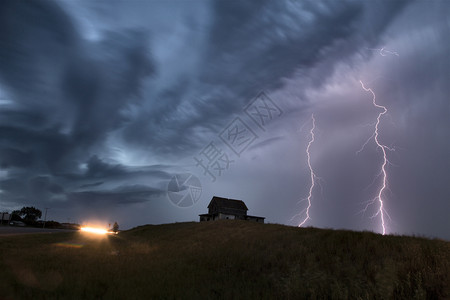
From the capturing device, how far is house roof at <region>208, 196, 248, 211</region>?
55.8m

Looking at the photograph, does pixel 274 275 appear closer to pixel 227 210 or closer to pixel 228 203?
pixel 227 210

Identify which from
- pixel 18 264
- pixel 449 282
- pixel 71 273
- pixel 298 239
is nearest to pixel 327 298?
pixel 449 282

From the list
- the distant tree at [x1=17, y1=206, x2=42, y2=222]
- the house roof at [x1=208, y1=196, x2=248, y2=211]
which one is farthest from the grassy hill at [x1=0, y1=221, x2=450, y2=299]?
the distant tree at [x1=17, y1=206, x2=42, y2=222]

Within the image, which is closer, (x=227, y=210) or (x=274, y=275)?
(x=274, y=275)

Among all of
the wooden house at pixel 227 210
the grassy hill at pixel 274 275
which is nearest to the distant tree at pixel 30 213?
the wooden house at pixel 227 210

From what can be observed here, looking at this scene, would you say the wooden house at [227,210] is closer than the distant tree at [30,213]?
Yes

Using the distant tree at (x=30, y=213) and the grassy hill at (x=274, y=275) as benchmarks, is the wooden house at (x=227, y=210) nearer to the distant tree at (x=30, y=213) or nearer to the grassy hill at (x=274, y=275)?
the grassy hill at (x=274, y=275)

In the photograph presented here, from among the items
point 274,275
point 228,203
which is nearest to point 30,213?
point 228,203

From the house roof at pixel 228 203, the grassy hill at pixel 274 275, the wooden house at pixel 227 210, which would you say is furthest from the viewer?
the house roof at pixel 228 203

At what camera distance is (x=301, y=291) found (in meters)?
8.84

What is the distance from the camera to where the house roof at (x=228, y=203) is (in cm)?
5575

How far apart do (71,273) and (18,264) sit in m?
3.65

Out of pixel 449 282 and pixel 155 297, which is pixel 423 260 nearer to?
pixel 449 282

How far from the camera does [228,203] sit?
2226 inches
